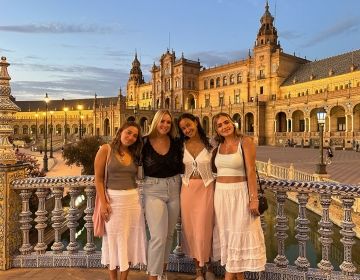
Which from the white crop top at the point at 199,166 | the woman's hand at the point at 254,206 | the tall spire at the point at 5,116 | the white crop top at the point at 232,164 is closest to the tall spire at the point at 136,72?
the tall spire at the point at 5,116

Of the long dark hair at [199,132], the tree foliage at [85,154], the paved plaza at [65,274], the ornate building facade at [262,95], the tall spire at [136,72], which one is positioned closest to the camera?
the long dark hair at [199,132]

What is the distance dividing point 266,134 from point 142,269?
179ft

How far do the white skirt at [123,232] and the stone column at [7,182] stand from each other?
154 cm

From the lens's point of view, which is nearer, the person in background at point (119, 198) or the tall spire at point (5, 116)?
the person in background at point (119, 198)

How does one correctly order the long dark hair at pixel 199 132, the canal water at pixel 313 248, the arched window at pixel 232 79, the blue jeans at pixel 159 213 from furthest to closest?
the arched window at pixel 232 79 → the canal water at pixel 313 248 → the long dark hair at pixel 199 132 → the blue jeans at pixel 159 213

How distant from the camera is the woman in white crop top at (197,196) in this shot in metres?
3.62

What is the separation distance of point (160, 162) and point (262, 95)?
2558 inches

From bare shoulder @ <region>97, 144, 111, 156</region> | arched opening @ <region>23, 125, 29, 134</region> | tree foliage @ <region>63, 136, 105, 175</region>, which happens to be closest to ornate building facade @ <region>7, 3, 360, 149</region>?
arched opening @ <region>23, 125, 29, 134</region>

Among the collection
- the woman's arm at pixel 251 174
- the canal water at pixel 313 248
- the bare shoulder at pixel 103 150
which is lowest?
the canal water at pixel 313 248

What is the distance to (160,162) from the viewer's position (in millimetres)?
3588

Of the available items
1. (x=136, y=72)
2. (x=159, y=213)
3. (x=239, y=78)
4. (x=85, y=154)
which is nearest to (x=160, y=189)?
(x=159, y=213)

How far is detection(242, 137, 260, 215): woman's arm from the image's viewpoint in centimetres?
338

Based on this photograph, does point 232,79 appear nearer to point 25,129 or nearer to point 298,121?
point 298,121

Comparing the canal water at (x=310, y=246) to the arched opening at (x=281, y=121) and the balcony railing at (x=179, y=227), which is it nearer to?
the balcony railing at (x=179, y=227)
